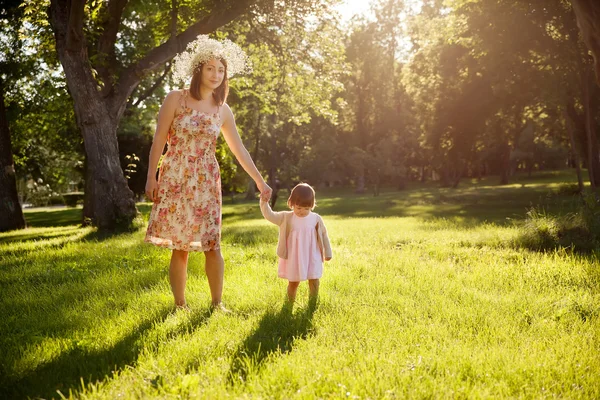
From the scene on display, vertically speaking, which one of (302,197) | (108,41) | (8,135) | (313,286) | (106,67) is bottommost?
(313,286)

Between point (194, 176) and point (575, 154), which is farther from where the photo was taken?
point (575, 154)

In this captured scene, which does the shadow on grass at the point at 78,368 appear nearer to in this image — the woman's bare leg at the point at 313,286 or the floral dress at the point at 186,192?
the floral dress at the point at 186,192

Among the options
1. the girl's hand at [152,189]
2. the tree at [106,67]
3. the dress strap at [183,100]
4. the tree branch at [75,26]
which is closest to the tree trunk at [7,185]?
the tree at [106,67]

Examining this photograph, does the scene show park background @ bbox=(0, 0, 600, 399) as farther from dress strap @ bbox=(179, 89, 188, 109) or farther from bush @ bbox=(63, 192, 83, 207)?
bush @ bbox=(63, 192, 83, 207)

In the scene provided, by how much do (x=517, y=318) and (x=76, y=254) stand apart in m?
7.34

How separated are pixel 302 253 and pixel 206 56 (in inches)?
88.1

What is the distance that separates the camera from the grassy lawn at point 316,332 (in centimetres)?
303

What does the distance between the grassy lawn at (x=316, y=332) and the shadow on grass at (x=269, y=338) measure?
0.06 ft

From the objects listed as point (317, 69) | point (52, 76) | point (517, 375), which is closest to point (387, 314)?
point (517, 375)

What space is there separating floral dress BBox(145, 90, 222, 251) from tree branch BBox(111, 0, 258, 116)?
8683 millimetres

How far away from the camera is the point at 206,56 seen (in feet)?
15.6

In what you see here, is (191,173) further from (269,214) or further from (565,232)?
(565,232)

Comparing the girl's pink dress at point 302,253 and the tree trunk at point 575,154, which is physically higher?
Answer: the tree trunk at point 575,154

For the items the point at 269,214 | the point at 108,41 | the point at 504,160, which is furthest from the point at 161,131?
the point at 504,160
